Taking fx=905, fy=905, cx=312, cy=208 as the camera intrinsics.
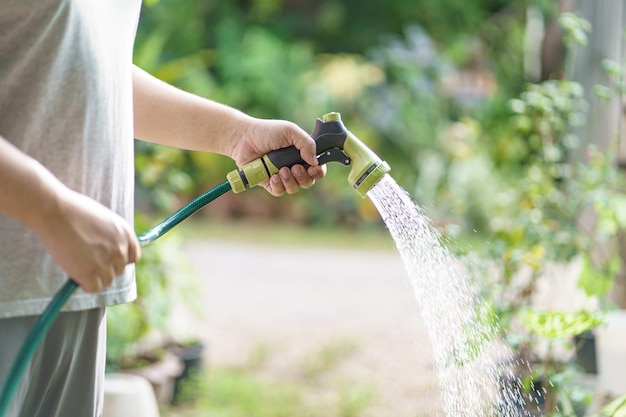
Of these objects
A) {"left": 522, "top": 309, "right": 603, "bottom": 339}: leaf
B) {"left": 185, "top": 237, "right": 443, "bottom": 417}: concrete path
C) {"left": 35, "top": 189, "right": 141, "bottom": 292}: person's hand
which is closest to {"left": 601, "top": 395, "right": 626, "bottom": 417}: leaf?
{"left": 522, "top": 309, "right": 603, "bottom": 339}: leaf

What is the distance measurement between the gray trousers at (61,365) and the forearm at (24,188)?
18 centimetres

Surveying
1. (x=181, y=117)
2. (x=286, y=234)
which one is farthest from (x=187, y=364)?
(x=286, y=234)

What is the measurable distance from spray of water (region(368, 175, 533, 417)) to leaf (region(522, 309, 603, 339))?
0.34 ft

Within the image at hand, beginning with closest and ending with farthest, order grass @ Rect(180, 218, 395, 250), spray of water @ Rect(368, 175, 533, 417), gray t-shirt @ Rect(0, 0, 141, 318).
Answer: gray t-shirt @ Rect(0, 0, 141, 318)
spray of water @ Rect(368, 175, 533, 417)
grass @ Rect(180, 218, 395, 250)

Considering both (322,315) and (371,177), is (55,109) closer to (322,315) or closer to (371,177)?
(371,177)

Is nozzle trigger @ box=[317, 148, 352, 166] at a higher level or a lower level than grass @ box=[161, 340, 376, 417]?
higher

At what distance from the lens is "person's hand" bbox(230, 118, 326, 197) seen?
1.24 m

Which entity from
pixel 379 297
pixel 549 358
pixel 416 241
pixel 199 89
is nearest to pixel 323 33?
pixel 199 89

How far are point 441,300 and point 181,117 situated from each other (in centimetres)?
55

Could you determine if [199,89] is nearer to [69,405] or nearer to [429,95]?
[429,95]

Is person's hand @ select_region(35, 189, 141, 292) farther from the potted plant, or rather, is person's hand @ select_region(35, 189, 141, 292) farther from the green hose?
the potted plant

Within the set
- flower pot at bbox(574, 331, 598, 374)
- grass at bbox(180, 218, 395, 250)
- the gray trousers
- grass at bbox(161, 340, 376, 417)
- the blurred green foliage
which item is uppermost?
the gray trousers

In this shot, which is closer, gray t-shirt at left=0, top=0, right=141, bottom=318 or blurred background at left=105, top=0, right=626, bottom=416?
gray t-shirt at left=0, top=0, right=141, bottom=318

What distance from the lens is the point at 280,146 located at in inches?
49.6
